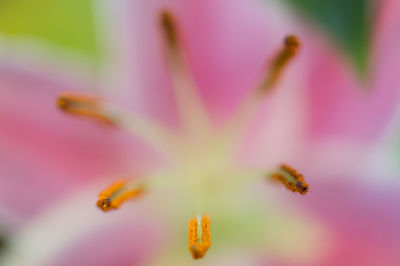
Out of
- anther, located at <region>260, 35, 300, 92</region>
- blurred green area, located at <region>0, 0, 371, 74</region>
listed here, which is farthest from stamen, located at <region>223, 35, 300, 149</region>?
blurred green area, located at <region>0, 0, 371, 74</region>

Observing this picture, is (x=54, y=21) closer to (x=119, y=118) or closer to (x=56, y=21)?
(x=56, y=21)

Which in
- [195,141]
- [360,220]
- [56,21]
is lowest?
[360,220]

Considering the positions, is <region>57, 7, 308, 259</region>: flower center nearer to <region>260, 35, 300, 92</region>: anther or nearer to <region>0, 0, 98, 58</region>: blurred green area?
<region>260, 35, 300, 92</region>: anther

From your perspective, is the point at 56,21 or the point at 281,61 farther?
the point at 56,21

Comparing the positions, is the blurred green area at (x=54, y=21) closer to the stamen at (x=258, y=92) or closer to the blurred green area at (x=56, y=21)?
the blurred green area at (x=56, y=21)

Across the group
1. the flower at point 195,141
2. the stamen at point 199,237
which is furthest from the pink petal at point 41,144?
the stamen at point 199,237

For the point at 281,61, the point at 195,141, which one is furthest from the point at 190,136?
the point at 281,61

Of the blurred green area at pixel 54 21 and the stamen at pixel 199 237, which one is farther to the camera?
the blurred green area at pixel 54 21
